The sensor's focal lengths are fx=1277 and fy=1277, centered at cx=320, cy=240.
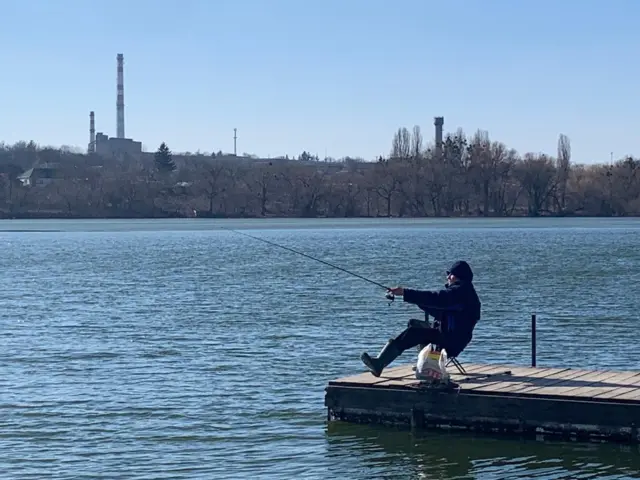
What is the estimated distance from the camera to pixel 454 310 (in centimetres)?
1506

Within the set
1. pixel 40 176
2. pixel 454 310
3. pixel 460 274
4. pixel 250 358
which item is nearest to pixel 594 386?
pixel 454 310

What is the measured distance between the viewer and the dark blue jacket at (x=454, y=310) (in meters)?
14.9

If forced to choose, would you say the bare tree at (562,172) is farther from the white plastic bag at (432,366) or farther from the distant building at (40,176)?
the white plastic bag at (432,366)

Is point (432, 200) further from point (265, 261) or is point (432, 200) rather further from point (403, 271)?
point (403, 271)

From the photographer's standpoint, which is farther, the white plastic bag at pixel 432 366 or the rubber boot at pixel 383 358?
the rubber boot at pixel 383 358

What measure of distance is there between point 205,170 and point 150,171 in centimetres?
1547

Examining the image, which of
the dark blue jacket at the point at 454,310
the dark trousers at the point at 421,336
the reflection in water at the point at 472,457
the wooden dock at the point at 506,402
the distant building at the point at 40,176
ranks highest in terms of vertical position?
the distant building at the point at 40,176

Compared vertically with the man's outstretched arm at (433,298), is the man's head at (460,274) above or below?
above

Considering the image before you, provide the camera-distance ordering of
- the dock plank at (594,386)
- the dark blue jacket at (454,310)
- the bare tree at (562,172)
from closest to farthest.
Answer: the dock plank at (594,386) → the dark blue jacket at (454,310) → the bare tree at (562,172)

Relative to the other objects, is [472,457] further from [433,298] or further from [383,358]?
[433,298]

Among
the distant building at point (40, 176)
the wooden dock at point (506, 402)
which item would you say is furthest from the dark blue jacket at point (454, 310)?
the distant building at point (40, 176)

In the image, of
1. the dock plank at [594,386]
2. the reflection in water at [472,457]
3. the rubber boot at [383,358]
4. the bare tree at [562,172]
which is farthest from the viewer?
the bare tree at [562,172]

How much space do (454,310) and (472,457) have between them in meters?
1.78

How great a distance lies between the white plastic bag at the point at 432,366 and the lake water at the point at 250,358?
70cm
